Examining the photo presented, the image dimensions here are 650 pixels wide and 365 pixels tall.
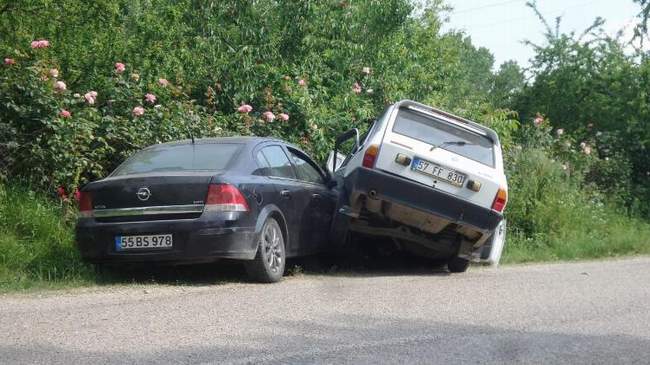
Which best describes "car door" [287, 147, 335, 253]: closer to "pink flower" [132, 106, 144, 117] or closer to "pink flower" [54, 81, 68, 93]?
"pink flower" [132, 106, 144, 117]

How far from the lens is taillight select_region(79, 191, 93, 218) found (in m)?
8.84

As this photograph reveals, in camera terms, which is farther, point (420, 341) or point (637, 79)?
point (637, 79)

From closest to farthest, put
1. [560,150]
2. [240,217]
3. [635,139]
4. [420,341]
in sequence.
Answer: [420,341], [240,217], [560,150], [635,139]

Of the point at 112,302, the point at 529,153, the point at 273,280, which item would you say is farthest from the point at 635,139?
the point at 112,302

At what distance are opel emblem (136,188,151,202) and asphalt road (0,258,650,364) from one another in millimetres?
834

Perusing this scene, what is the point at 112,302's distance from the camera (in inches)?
306

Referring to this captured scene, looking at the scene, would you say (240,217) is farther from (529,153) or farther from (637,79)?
(637,79)

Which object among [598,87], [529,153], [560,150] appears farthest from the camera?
[598,87]

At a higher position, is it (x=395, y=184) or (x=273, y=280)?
(x=395, y=184)

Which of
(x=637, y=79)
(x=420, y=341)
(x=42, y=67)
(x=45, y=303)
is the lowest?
(x=45, y=303)

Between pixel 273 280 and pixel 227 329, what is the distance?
2.68 meters

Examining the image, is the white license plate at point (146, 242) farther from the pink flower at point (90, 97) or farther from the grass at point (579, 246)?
the grass at point (579, 246)

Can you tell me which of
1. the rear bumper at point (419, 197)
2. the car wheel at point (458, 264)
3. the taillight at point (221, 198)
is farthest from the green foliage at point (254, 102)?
the rear bumper at point (419, 197)

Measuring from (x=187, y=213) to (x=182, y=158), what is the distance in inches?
35.5
